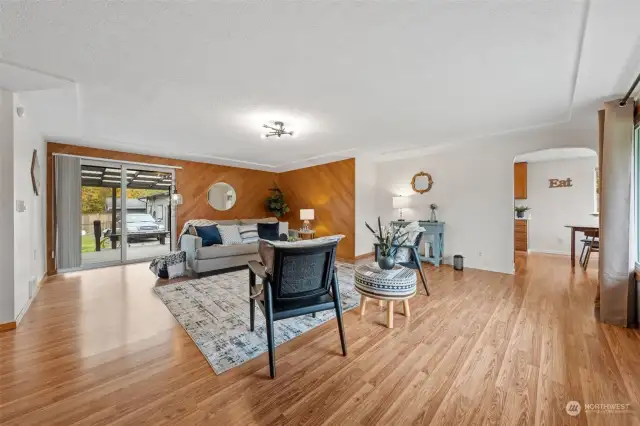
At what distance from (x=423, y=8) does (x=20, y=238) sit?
167 inches

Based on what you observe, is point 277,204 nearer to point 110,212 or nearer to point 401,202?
point 401,202

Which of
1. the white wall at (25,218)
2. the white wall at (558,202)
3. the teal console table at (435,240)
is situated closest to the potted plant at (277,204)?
the teal console table at (435,240)

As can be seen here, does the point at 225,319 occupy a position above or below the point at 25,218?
below

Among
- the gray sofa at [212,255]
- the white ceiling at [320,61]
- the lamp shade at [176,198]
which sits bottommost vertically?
the gray sofa at [212,255]

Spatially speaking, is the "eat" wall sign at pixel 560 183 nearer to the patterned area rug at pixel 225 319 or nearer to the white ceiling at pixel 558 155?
the white ceiling at pixel 558 155

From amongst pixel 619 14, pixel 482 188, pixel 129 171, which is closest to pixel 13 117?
pixel 129 171

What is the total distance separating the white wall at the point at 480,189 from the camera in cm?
420

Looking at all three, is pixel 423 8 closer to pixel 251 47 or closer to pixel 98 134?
pixel 251 47

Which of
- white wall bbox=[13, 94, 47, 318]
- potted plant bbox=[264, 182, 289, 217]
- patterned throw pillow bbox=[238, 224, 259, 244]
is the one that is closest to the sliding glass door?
white wall bbox=[13, 94, 47, 318]

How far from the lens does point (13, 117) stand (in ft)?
8.13

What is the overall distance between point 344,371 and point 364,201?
14.9 feet

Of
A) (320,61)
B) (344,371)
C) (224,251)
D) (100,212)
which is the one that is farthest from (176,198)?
(344,371)

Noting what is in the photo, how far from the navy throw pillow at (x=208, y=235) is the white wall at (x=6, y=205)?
2.39 meters

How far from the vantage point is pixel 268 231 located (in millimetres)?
5602
